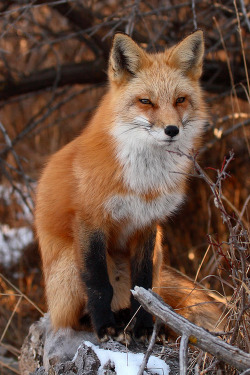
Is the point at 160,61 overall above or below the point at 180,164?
above

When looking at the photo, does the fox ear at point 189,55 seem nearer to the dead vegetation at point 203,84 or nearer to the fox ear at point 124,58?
the fox ear at point 124,58

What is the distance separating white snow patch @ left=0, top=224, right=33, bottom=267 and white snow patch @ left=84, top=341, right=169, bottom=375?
319 centimetres

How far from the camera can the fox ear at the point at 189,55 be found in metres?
2.82

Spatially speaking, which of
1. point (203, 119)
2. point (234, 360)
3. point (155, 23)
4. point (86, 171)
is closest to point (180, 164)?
point (203, 119)

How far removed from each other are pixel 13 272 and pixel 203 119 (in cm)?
337

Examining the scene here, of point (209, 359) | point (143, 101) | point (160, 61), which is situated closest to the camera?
point (209, 359)

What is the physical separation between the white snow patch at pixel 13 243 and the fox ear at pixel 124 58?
3068mm

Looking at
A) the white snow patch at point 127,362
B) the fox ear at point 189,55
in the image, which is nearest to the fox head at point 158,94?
the fox ear at point 189,55

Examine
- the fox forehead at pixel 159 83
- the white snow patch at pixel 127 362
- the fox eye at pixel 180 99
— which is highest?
the fox forehead at pixel 159 83

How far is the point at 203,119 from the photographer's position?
2875 millimetres

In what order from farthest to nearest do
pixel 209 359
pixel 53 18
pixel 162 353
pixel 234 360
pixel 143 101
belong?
pixel 53 18 < pixel 143 101 < pixel 162 353 < pixel 209 359 < pixel 234 360

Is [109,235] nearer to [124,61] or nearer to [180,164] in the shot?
[180,164]

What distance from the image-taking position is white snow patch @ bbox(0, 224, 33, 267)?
5461 mm

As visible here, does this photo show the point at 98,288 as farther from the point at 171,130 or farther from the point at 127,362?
the point at 171,130
